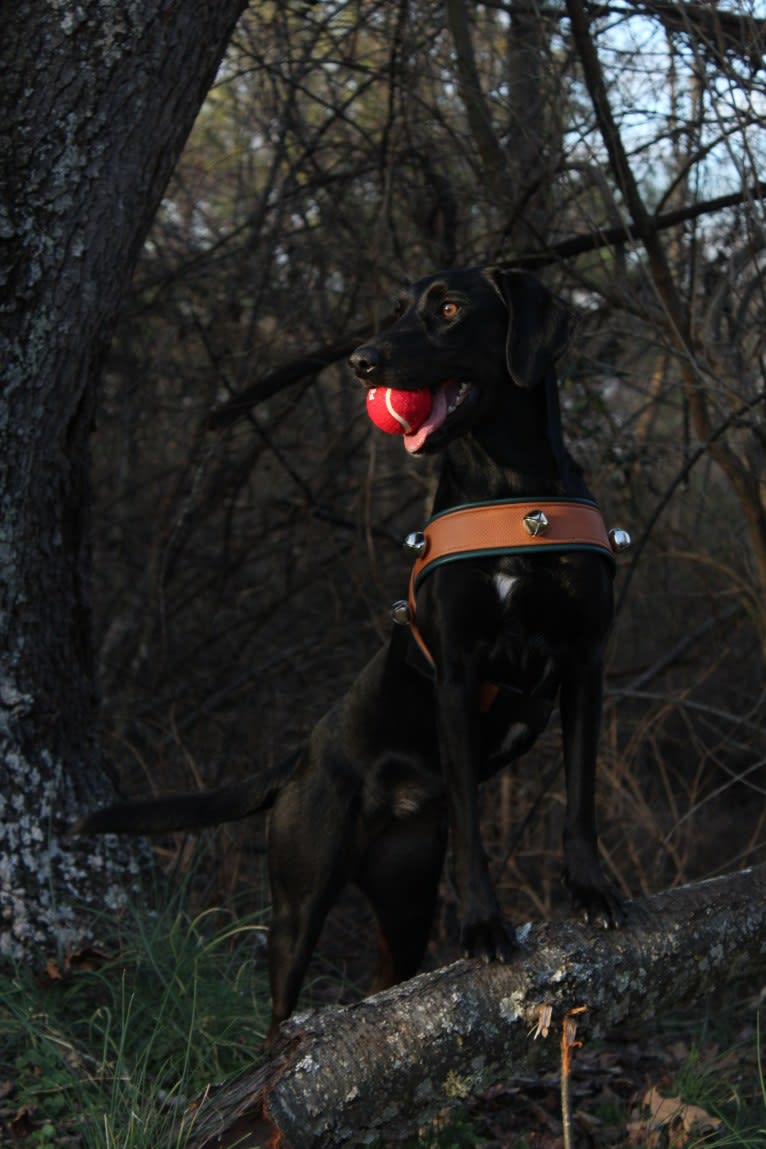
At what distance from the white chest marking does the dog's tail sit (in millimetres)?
784

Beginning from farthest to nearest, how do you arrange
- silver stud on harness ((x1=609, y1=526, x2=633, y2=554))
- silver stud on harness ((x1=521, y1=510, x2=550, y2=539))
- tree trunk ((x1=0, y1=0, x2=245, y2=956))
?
tree trunk ((x1=0, y1=0, x2=245, y2=956)) → silver stud on harness ((x1=609, y1=526, x2=633, y2=554)) → silver stud on harness ((x1=521, y1=510, x2=550, y2=539))

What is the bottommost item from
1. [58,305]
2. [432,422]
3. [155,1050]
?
[155,1050]

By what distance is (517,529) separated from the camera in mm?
2555

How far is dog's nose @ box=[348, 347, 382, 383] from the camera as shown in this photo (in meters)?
2.56

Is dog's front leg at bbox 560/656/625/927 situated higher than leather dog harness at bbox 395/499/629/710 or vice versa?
leather dog harness at bbox 395/499/629/710

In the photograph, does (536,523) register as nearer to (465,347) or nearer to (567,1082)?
(465,347)

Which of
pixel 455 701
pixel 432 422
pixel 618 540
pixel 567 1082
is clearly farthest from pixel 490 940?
pixel 432 422

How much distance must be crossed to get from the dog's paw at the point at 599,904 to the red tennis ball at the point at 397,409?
1007 mm

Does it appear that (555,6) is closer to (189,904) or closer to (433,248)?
(433,248)

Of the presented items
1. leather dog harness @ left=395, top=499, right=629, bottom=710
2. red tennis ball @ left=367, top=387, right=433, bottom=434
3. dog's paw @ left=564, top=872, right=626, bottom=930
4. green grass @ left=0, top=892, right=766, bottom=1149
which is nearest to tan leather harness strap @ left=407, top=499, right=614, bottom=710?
leather dog harness @ left=395, top=499, right=629, bottom=710

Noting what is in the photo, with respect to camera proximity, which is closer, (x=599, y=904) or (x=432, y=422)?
(x=599, y=904)

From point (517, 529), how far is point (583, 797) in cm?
58

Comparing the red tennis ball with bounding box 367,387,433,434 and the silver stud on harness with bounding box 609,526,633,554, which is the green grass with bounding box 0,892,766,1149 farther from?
the red tennis ball with bounding box 367,387,433,434

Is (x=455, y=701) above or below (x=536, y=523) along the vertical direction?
below
